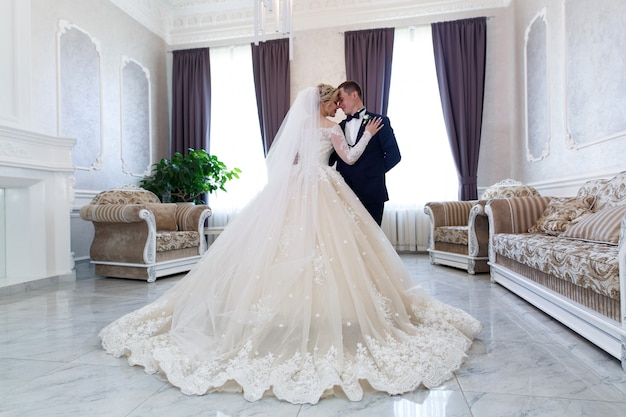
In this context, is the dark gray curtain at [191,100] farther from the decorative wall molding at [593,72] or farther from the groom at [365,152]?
the decorative wall molding at [593,72]

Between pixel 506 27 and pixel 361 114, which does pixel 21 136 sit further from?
pixel 506 27

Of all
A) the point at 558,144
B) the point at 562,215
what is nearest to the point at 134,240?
the point at 562,215

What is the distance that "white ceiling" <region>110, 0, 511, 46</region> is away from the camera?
5676 millimetres

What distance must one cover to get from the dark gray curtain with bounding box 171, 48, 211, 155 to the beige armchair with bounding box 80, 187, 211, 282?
193 cm

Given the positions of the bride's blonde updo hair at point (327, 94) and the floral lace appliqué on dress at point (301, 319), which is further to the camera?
the bride's blonde updo hair at point (327, 94)

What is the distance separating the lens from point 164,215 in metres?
4.61

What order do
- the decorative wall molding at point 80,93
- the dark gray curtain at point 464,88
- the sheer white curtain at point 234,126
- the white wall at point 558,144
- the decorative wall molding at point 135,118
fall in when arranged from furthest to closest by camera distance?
the sheer white curtain at point 234,126
the decorative wall molding at point 135,118
the dark gray curtain at point 464,88
the decorative wall molding at point 80,93
the white wall at point 558,144

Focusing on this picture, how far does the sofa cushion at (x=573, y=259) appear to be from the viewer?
5.72 feet

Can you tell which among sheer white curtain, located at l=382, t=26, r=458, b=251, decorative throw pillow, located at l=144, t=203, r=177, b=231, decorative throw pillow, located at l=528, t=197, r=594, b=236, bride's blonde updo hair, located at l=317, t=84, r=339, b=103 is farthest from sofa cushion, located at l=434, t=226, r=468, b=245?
decorative throw pillow, located at l=144, t=203, r=177, b=231

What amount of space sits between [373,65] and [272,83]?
62.3 inches

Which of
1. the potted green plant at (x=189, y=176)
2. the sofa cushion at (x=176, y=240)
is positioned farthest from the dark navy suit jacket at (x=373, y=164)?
the potted green plant at (x=189, y=176)

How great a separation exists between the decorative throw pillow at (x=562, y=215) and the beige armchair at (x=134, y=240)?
142 inches

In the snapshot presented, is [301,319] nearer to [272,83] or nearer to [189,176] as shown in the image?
[189,176]

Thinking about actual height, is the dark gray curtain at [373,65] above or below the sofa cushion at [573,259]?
above
